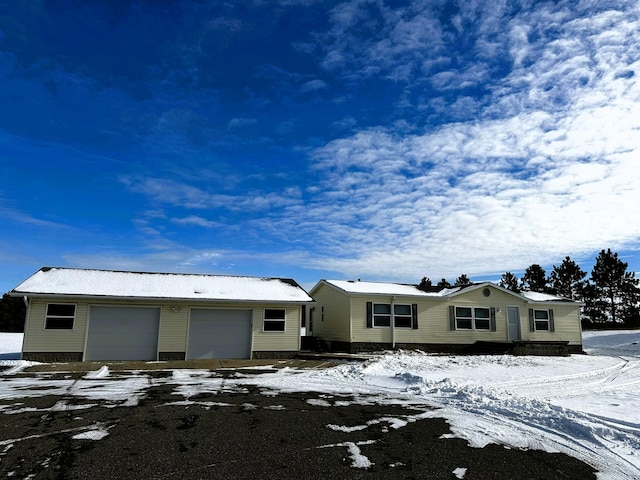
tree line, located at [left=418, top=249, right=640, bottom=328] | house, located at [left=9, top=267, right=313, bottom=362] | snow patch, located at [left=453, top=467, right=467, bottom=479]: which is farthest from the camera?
tree line, located at [left=418, top=249, right=640, bottom=328]

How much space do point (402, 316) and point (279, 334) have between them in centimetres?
631

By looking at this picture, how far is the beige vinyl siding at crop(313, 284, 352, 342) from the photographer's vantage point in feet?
68.4

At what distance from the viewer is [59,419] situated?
23.2ft

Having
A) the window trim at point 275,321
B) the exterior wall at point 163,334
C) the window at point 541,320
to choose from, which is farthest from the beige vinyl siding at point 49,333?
the window at point 541,320

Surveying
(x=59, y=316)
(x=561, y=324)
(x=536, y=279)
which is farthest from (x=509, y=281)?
(x=59, y=316)

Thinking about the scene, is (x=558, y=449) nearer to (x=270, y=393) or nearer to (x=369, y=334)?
(x=270, y=393)

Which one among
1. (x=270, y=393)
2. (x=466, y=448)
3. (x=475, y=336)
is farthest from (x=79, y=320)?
(x=475, y=336)

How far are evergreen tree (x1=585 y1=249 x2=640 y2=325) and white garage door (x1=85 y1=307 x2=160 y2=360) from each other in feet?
133

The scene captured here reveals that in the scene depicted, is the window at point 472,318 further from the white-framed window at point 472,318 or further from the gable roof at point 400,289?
the gable roof at point 400,289

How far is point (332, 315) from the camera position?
22.6 m

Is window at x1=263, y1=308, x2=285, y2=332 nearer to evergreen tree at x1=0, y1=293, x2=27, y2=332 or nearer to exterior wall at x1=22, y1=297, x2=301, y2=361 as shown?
exterior wall at x1=22, y1=297, x2=301, y2=361

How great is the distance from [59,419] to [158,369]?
7.59 metres

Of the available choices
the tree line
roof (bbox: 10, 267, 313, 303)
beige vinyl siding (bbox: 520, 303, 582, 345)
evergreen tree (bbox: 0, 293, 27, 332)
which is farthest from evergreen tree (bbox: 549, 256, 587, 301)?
evergreen tree (bbox: 0, 293, 27, 332)

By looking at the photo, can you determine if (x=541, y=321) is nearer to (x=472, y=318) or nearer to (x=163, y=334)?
(x=472, y=318)
